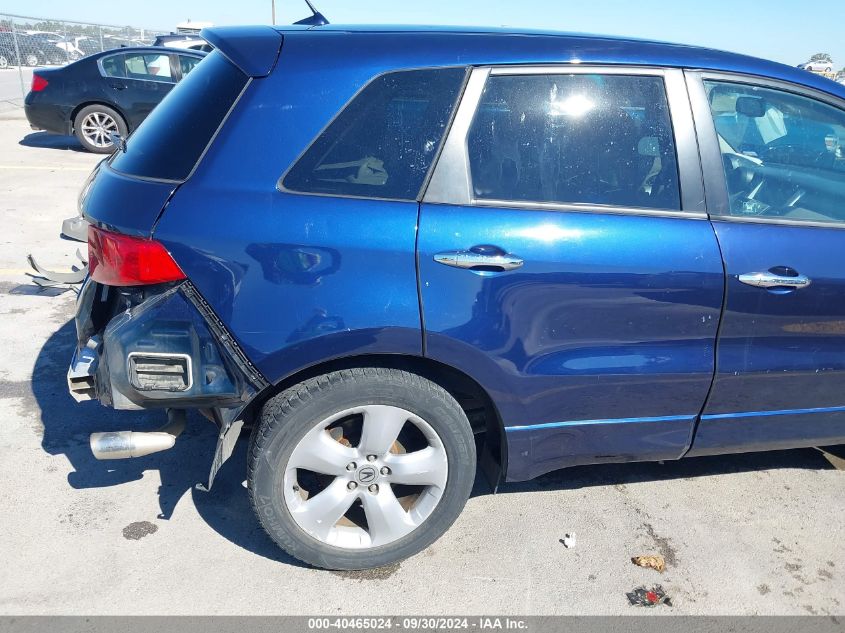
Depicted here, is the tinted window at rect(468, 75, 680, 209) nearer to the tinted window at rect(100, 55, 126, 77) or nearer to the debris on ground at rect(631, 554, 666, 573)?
the debris on ground at rect(631, 554, 666, 573)

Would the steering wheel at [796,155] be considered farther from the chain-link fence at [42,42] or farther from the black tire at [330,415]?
the chain-link fence at [42,42]

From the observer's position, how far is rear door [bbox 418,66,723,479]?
245 cm

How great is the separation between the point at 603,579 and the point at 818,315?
50.3 inches

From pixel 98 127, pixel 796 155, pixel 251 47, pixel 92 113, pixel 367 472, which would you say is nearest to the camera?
pixel 251 47

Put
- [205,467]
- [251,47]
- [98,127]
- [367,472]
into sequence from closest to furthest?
[251,47] → [367,472] → [205,467] → [98,127]

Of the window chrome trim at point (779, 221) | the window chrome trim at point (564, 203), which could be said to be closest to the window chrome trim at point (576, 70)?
the window chrome trim at point (564, 203)

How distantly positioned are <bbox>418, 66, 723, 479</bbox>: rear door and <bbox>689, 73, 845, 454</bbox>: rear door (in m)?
0.11

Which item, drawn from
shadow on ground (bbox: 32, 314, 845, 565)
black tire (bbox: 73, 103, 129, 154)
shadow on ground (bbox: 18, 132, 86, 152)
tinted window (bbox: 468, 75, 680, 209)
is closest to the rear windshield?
tinted window (bbox: 468, 75, 680, 209)

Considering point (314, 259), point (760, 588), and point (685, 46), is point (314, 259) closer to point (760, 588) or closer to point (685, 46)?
point (685, 46)

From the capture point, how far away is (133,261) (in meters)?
2.41

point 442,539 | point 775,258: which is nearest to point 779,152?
point 775,258

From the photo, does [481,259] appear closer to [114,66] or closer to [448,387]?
[448,387]

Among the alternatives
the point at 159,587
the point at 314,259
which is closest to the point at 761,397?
the point at 314,259

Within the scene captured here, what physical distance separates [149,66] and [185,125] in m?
9.27
